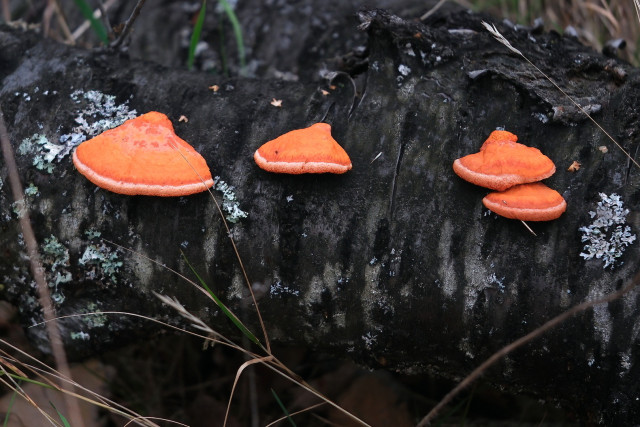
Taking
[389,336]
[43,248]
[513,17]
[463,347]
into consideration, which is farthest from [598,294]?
[513,17]

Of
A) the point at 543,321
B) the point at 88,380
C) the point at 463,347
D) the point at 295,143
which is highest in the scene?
the point at 295,143

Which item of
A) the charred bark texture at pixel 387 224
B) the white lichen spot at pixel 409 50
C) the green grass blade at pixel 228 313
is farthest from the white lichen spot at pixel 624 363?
the white lichen spot at pixel 409 50

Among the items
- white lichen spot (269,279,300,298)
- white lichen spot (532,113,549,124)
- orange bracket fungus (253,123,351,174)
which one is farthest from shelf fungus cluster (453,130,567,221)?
white lichen spot (269,279,300,298)

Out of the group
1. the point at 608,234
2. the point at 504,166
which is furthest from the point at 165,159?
the point at 608,234

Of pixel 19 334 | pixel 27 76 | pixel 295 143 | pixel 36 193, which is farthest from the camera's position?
pixel 19 334

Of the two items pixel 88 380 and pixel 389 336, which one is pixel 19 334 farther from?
pixel 389 336

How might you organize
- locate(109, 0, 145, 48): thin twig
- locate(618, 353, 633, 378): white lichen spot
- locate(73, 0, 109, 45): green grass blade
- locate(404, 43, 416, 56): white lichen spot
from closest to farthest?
locate(618, 353, 633, 378): white lichen spot → locate(404, 43, 416, 56): white lichen spot → locate(109, 0, 145, 48): thin twig → locate(73, 0, 109, 45): green grass blade

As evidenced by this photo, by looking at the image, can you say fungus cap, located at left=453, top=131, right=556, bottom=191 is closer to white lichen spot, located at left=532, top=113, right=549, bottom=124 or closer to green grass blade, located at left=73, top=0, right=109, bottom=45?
white lichen spot, located at left=532, top=113, right=549, bottom=124
